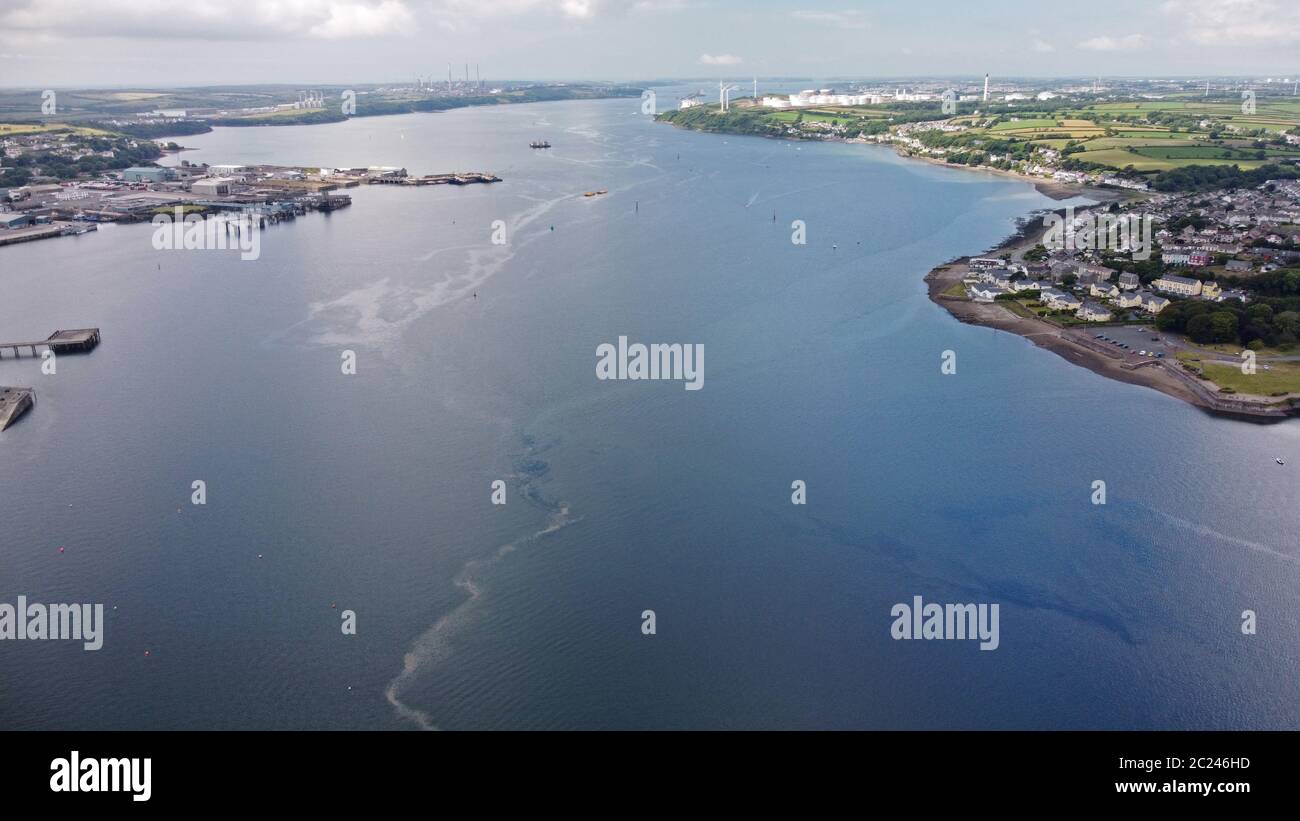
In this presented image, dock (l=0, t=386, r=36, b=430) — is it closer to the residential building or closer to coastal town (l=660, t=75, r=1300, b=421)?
coastal town (l=660, t=75, r=1300, b=421)

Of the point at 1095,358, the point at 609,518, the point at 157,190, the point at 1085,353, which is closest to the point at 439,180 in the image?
the point at 157,190

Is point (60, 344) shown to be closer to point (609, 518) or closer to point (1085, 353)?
point (609, 518)

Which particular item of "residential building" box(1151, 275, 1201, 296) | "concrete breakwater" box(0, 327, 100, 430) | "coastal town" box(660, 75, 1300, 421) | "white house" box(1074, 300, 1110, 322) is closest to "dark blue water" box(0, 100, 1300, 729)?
"concrete breakwater" box(0, 327, 100, 430)

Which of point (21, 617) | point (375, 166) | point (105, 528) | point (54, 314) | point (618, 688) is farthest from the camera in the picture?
point (375, 166)

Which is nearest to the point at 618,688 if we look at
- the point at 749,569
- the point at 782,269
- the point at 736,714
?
the point at 736,714

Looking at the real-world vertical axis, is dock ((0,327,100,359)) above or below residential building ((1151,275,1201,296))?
below

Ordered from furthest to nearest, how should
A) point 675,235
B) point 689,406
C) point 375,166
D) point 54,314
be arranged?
1. point 375,166
2. point 675,235
3. point 54,314
4. point 689,406

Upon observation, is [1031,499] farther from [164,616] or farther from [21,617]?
[21,617]
